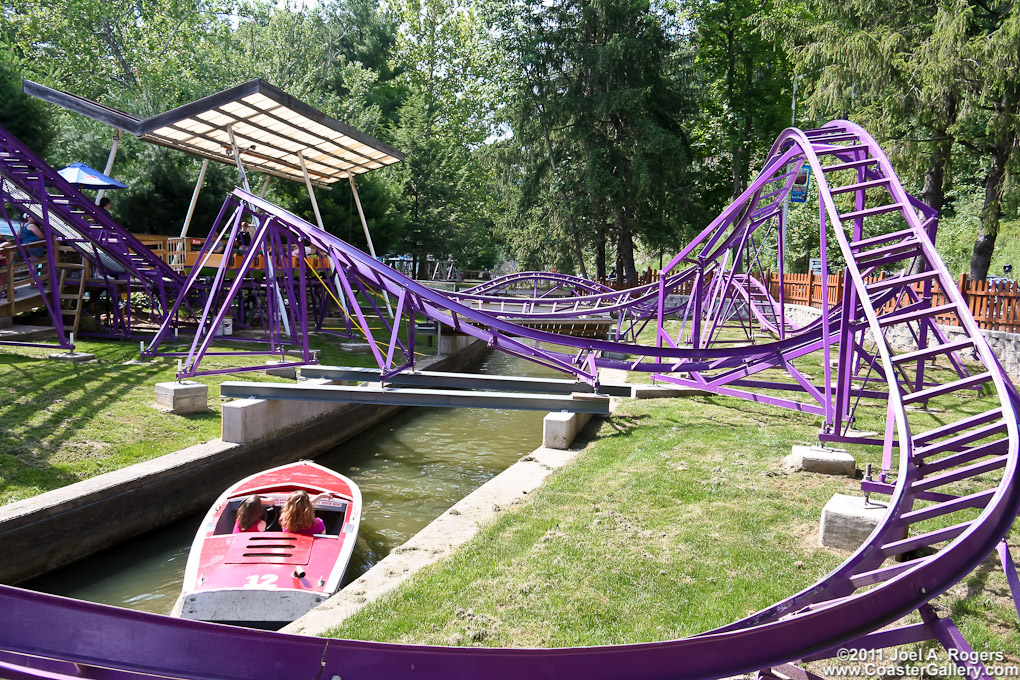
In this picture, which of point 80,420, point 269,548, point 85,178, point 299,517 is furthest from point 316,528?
point 85,178

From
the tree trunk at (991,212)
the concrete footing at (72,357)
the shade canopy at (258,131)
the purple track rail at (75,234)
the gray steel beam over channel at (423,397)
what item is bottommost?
the gray steel beam over channel at (423,397)

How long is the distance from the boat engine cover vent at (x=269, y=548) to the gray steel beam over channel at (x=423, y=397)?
344cm

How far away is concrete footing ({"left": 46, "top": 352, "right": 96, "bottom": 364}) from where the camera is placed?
43.0ft

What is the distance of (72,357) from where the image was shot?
13.2 metres

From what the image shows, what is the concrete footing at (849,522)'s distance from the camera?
5738 millimetres

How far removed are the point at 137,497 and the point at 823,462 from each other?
26.2 feet

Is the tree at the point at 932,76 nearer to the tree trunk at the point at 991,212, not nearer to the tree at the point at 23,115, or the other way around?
the tree trunk at the point at 991,212

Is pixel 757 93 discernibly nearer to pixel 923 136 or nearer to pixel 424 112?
pixel 923 136

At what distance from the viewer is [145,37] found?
134 ft

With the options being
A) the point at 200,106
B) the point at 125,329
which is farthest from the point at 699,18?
the point at 125,329

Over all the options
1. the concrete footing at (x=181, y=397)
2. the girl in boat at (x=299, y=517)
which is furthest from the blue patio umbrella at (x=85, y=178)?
the girl in boat at (x=299, y=517)

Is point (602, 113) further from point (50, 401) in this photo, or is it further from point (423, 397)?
point (50, 401)

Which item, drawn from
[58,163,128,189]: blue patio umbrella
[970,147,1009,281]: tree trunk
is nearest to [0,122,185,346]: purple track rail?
[58,163,128,189]: blue patio umbrella

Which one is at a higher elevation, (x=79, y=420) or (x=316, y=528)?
(x=79, y=420)
